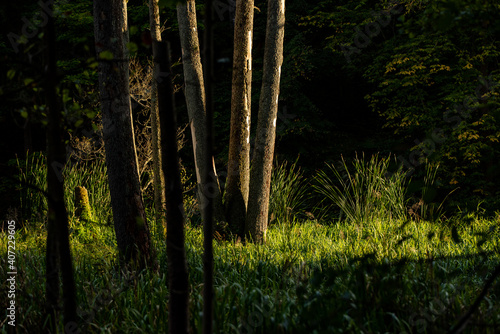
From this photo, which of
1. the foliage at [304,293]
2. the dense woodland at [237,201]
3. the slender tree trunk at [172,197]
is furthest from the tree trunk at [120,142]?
the slender tree trunk at [172,197]

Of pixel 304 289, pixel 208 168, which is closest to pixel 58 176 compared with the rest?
pixel 208 168

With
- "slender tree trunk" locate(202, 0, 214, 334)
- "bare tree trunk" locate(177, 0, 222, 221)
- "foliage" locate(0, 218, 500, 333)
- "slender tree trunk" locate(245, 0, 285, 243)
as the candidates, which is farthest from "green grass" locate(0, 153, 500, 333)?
"bare tree trunk" locate(177, 0, 222, 221)

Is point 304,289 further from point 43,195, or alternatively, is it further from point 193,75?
point 43,195

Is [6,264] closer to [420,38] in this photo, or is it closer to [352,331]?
[352,331]

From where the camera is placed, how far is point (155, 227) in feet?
18.3

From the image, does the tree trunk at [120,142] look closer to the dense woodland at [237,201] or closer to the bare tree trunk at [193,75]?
the dense woodland at [237,201]

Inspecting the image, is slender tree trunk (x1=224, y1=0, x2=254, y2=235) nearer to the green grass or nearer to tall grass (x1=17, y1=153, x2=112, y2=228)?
the green grass

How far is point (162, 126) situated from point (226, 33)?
1331 cm

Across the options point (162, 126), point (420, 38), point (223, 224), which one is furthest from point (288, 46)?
point (162, 126)

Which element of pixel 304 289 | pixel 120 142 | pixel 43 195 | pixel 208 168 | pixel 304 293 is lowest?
pixel 43 195

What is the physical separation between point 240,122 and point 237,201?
41.2 inches

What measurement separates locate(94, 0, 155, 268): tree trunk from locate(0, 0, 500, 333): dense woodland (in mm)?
13

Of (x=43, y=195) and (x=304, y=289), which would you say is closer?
(x=304, y=289)

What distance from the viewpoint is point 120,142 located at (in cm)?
351
